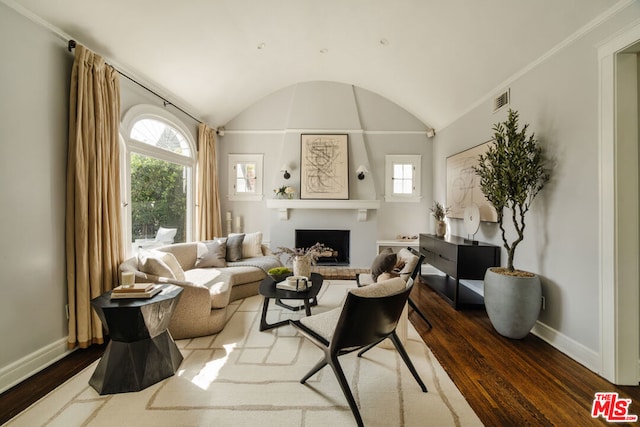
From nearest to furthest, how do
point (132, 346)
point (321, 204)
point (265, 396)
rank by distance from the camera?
point (265, 396), point (132, 346), point (321, 204)

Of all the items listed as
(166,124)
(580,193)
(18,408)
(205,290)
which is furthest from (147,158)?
(580,193)

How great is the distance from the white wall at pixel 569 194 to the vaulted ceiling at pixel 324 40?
23cm

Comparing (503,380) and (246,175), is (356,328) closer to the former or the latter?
(503,380)

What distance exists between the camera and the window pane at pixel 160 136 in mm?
3109

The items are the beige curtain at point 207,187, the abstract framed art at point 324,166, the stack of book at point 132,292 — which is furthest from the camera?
the abstract framed art at point 324,166

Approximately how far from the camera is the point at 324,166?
479 cm

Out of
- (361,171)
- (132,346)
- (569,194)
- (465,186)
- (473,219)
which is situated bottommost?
(132,346)

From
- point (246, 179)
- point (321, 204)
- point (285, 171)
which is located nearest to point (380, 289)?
point (321, 204)

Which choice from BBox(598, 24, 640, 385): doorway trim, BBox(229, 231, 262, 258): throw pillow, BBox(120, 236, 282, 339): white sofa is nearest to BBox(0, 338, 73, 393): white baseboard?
BBox(120, 236, 282, 339): white sofa

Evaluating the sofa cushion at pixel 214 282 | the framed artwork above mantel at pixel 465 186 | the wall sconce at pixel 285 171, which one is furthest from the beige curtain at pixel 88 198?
the framed artwork above mantel at pixel 465 186

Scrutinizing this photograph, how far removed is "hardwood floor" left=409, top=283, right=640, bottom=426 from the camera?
4.92 ft

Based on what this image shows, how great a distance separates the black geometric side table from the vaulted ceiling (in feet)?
7.45

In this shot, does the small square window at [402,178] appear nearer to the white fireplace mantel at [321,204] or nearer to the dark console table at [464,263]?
the white fireplace mantel at [321,204]

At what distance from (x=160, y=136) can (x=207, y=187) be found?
1.12 meters
